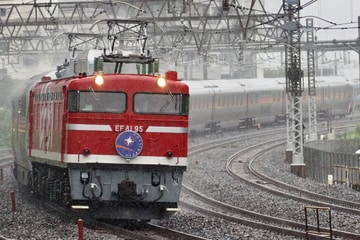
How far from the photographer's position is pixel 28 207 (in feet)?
64.3

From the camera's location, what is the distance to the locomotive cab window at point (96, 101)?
15367 mm

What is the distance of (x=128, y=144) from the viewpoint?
15242 millimetres

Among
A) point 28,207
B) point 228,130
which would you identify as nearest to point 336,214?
point 28,207

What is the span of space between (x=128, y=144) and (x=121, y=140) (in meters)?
0.15

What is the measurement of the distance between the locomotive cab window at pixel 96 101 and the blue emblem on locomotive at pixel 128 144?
19.6 inches

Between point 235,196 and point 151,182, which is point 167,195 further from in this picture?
point 235,196

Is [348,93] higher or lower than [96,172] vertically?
higher

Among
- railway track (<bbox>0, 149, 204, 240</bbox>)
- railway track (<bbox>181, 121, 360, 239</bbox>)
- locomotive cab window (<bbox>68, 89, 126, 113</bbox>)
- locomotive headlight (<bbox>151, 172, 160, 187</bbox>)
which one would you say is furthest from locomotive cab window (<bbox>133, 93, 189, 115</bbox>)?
railway track (<bbox>181, 121, 360, 239</bbox>)

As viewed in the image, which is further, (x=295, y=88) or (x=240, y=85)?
(x=240, y=85)

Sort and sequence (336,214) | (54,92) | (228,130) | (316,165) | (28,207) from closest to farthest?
1. (54,92)
2. (336,214)
3. (28,207)
4. (316,165)
5. (228,130)

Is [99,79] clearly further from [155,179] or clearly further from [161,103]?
[155,179]

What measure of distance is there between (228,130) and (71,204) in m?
36.5

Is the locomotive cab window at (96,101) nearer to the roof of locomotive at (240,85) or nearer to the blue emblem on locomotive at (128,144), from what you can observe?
the blue emblem on locomotive at (128,144)

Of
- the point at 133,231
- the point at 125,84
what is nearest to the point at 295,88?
the point at 125,84
